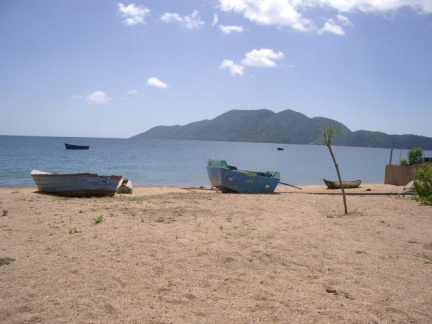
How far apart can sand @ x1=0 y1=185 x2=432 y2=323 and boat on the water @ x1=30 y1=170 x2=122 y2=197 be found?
5080 mm

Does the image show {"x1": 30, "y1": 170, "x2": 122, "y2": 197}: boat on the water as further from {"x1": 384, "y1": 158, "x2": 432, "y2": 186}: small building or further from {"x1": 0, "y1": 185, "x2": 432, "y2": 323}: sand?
{"x1": 384, "y1": 158, "x2": 432, "y2": 186}: small building

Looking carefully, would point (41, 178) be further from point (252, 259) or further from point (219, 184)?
point (252, 259)

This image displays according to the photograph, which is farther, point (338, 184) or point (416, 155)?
point (416, 155)

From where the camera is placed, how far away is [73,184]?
14688mm

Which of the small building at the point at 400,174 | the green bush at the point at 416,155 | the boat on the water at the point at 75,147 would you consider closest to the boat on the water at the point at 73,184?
the small building at the point at 400,174

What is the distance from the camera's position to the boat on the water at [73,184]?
1464 centimetres

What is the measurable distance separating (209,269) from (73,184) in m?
10.9

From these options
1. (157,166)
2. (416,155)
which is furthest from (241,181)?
(157,166)

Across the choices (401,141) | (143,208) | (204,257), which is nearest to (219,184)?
(143,208)

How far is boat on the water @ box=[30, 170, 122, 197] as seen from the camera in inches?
576

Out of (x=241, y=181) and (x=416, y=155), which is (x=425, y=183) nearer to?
(x=241, y=181)

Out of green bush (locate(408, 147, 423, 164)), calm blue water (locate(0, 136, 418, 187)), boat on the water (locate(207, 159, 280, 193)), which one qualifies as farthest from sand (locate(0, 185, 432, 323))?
calm blue water (locate(0, 136, 418, 187))

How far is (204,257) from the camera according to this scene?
232 inches

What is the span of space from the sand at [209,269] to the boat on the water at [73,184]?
508 centimetres
